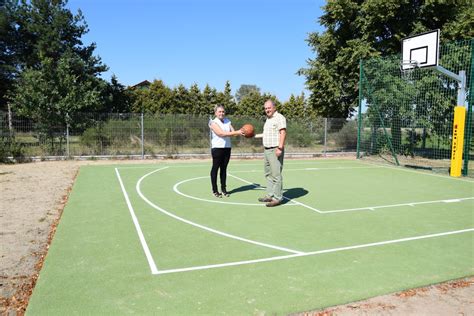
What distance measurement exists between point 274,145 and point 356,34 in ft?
48.2

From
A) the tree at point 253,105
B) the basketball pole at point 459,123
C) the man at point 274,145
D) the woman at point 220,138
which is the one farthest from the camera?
the tree at point 253,105

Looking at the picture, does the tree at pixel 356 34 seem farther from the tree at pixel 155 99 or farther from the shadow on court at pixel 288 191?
the tree at pixel 155 99

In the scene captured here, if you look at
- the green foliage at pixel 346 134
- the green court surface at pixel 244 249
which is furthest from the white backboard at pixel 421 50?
the green foliage at pixel 346 134

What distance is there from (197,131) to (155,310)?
1493 cm

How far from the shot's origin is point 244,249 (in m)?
5.03

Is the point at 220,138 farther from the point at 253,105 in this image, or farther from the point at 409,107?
the point at 253,105

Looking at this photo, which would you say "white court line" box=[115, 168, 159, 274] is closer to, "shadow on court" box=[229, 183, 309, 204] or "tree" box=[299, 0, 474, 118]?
"shadow on court" box=[229, 183, 309, 204]

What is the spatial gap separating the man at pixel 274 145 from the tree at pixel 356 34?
12.8 meters

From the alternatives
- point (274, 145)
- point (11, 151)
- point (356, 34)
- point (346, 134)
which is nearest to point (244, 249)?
point (274, 145)

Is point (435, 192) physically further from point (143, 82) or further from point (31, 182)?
point (143, 82)

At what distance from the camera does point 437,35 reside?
12.4 m

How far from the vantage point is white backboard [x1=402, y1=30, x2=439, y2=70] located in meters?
12.6

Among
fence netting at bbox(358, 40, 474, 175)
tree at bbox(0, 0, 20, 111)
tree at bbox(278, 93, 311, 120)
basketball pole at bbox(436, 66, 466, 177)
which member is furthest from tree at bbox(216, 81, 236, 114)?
basketball pole at bbox(436, 66, 466, 177)

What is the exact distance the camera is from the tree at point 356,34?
17.2 meters
